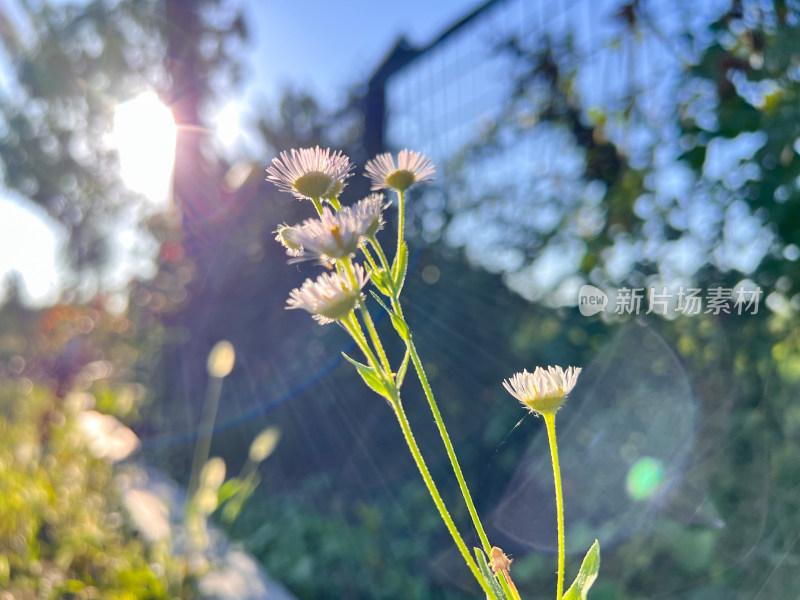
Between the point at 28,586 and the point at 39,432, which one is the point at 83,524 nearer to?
the point at 28,586

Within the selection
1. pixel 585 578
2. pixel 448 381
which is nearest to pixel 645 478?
pixel 448 381

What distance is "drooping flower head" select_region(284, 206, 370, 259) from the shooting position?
0.40 meters

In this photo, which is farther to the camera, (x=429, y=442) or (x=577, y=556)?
(x=429, y=442)

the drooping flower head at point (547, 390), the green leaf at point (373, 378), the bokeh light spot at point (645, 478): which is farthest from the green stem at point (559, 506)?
the bokeh light spot at point (645, 478)

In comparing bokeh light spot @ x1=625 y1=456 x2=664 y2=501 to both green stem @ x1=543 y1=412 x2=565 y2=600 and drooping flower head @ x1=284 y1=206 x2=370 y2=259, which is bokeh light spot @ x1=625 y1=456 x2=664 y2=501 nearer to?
green stem @ x1=543 y1=412 x2=565 y2=600

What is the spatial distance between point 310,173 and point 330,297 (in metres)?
0.13

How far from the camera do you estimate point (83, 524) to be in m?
1.69

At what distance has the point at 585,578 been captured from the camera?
0.44m

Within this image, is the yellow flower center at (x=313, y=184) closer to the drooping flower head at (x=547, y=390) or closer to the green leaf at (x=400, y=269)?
the green leaf at (x=400, y=269)

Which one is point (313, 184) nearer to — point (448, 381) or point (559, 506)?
point (559, 506)

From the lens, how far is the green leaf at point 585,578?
424mm

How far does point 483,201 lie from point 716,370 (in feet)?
2.89

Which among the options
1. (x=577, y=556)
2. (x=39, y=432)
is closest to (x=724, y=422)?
(x=577, y=556)

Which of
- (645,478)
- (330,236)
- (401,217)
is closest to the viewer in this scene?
(330,236)
